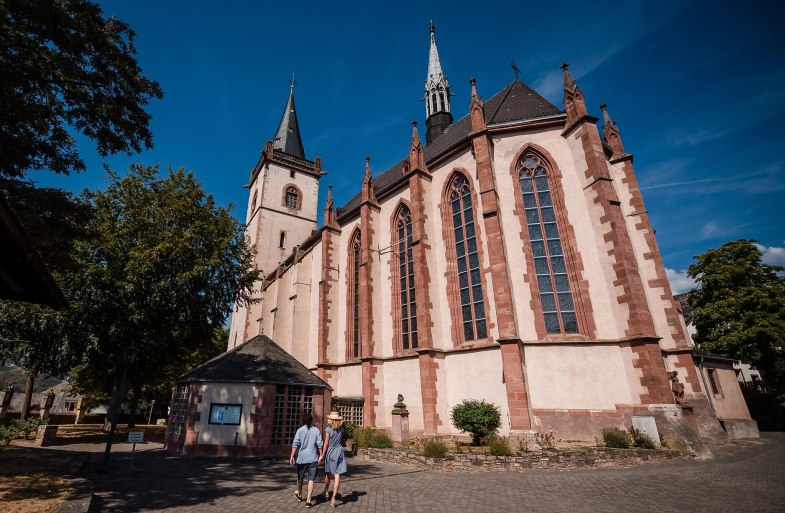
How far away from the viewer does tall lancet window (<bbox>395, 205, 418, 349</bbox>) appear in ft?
61.6

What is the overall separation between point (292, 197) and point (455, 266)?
2783cm

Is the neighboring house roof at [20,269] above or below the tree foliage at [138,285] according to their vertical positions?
below

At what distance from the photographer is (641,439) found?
1145cm

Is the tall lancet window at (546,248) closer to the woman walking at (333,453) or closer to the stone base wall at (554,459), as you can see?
the stone base wall at (554,459)

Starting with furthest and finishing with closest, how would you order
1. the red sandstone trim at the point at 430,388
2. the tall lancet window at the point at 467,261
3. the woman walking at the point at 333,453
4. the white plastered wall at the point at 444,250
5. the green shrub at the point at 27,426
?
the green shrub at the point at 27,426, the tall lancet window at the point at 467,261, the white plastered wall at the point at 444,250, the red sandstone trim at the point at 430,388, the woman walking at the point at 333,453

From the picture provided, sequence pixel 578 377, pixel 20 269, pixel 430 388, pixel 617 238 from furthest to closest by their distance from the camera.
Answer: pixel 430 388 < pixel 617 238 < pixel 578 377 < pixel 20 269

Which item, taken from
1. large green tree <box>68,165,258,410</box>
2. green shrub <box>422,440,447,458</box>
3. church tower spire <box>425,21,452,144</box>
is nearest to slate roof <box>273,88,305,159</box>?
church tower spire <box>425,21,452,144</box>

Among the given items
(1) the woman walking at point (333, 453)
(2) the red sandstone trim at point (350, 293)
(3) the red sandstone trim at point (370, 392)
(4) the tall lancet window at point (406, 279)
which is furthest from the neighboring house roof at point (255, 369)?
(1) the woman walking at point (333, 453)

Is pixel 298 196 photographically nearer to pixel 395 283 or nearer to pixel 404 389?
pixel 395 283

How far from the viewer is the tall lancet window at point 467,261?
16.2 meters

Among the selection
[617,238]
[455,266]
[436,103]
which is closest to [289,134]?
[436,103]

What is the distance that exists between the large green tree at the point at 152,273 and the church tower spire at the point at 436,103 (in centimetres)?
1688

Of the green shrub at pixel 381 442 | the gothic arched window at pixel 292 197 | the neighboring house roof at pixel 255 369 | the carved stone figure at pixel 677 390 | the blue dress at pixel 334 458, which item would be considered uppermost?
the gothic arched window at pixel 292 197

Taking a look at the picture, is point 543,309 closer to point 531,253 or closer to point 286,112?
point 531,253
